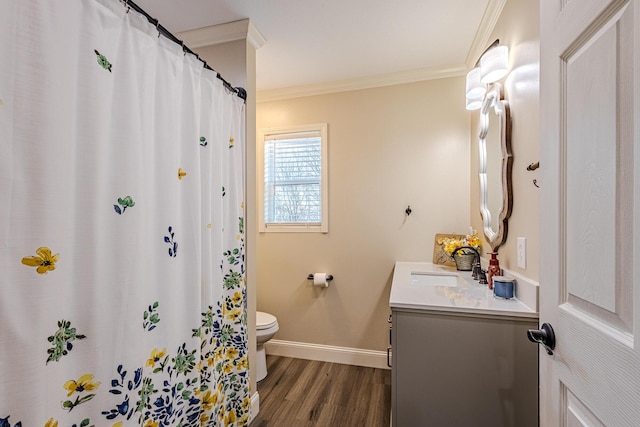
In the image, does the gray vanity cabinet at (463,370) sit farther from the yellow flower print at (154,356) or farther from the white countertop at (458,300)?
the yellow flower print at (154,356)

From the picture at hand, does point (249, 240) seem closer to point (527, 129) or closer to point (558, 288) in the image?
point (558, 288)

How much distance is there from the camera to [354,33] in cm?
188

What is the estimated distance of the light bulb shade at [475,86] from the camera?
1875 mm

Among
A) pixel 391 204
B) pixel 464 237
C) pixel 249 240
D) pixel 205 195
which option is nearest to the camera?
pixel 205 195

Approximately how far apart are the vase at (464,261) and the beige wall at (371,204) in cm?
31

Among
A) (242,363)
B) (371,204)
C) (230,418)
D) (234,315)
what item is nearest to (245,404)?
(230,418)

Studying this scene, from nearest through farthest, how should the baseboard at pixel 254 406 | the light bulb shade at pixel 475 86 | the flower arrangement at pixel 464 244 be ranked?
the baseboard at pixel 254 406
the light bulb shade at pixel 475 86
the flower arrangement at pixel 464 244

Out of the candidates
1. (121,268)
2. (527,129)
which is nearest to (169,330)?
(121,268)

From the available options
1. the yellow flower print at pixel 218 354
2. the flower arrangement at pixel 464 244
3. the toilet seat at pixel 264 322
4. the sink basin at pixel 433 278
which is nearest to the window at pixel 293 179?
the toilet seat at pixel 264 322

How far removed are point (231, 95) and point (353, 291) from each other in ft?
5.95

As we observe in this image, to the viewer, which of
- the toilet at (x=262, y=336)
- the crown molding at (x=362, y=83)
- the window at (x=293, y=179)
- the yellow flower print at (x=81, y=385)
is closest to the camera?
the yellow flower print at (x=81, y=385)

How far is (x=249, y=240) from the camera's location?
1.78 metres

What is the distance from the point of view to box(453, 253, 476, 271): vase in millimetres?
2033

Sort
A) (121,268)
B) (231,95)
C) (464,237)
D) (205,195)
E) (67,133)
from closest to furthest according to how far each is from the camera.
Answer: (67,133)
(121,268)
(205,195)
(231,95)
(464,237)
